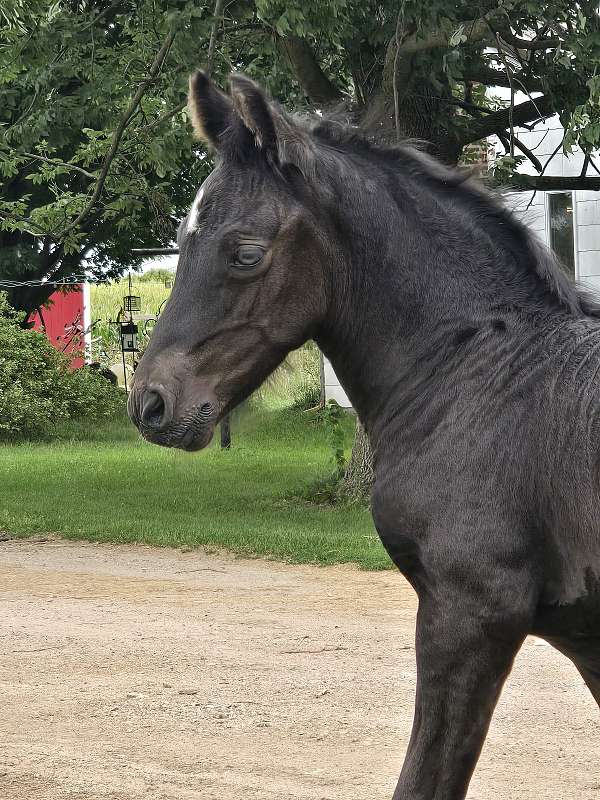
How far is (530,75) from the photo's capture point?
10125 millimetres

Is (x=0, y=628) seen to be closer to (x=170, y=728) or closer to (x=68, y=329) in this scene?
Result: (x=170, y=728)

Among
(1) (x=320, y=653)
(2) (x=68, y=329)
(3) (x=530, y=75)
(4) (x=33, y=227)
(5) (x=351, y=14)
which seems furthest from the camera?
(2) (x=68, y=329)

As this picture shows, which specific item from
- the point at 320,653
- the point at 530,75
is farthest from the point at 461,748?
the point at 530,75

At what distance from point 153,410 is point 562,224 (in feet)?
50.9

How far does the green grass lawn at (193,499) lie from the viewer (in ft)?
32.4

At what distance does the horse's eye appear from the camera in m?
2.84

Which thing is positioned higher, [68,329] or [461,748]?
[68,329]

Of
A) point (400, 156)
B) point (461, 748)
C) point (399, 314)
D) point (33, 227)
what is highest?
point (33, 227)

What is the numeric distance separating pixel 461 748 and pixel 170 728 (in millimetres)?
2640

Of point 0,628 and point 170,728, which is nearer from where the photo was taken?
point 170,728

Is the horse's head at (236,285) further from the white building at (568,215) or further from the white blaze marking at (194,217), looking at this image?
the white building at (568,215)

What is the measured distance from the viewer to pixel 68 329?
915 inches

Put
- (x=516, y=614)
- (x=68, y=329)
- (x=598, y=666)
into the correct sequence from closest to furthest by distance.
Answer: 1. (x=516, y=614)
2. (x=598, y=666)
3. (x=68, y=329)

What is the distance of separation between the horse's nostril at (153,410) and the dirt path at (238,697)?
1981mm
